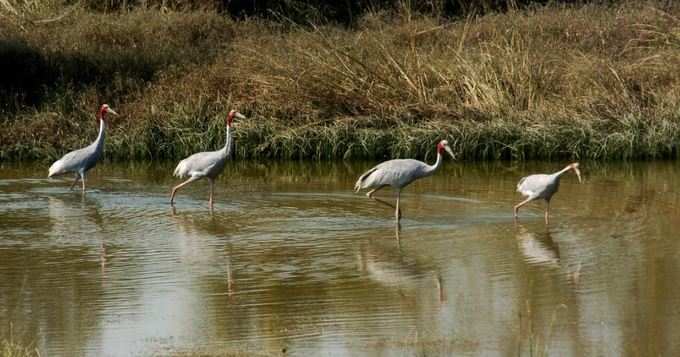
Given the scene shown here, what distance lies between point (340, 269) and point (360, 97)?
9.59 metres

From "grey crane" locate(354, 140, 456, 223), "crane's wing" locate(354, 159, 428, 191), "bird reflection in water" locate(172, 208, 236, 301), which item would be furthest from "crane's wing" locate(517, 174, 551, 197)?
"bird reflection in water" locate(172, 208, 236, 301)

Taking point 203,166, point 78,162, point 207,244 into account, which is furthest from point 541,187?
point 78,162

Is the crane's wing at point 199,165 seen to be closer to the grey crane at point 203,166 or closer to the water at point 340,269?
the grey crane at point 203,166

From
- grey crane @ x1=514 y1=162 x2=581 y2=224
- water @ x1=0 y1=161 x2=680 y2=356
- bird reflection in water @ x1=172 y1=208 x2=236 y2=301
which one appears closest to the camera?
water @ x1=0 y1=161 x2=680 y2=356

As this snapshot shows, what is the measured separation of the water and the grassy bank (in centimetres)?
202

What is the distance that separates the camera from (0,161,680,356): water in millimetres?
9648

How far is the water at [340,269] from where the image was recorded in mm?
9648

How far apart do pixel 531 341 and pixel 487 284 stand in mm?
2499

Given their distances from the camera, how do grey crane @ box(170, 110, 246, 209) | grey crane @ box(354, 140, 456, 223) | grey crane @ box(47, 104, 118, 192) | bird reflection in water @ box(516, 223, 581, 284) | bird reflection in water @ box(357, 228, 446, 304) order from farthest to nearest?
grey crane @ box(47, 104, 118, 192) < grey crane @ box(170, 110, 246, 209) < grey crane @ box(354, 140, 456, 223) < bird reflection in water @ box(516, 223, 581, 284) < bird reflection in water @ box(357, 228, 446, 304)

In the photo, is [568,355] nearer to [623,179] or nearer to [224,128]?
[623,179]

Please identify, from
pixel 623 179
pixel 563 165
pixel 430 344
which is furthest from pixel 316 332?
pixel 563 165

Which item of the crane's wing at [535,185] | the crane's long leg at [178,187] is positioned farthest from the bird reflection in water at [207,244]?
the crane's wing at [535,185]

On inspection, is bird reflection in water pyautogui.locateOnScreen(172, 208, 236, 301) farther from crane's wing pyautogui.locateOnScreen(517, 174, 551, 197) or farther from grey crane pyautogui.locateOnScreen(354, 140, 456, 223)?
crane's wing pyautogui.locateOnScreen(517, 174, 551, 197)

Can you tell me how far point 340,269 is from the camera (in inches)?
481
